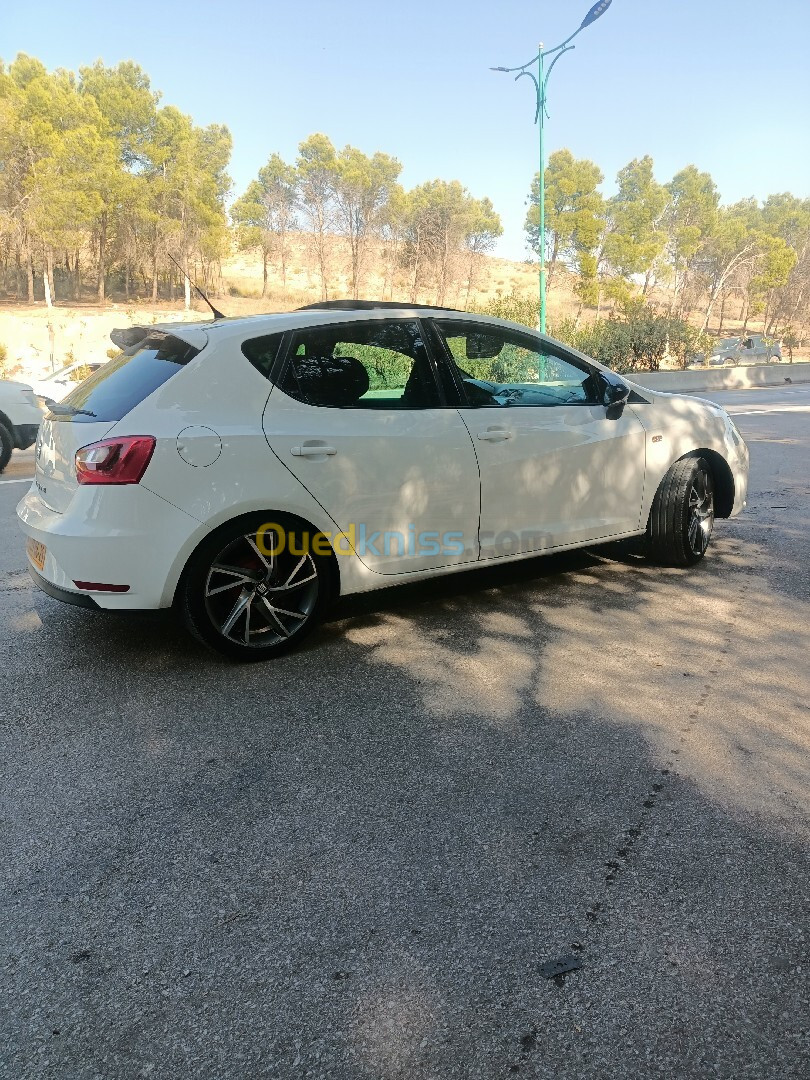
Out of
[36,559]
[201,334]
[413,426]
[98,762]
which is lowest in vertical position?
[98,762]

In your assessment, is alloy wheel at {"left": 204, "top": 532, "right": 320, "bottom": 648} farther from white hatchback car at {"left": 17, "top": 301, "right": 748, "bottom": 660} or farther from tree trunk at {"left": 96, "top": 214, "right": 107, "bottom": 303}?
tree trunk at {"left": 96, "top": 214, "right": 107, "bottom": 303}

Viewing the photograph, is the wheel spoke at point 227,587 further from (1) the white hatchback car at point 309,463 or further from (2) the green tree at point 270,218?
(2) the green tree at point 270,218

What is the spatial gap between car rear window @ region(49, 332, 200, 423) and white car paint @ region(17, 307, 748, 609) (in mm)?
50

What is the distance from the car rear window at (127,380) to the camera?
358 cm

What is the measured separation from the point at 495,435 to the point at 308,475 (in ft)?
3.53

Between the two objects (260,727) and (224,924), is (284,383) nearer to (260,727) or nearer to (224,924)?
(260,727)

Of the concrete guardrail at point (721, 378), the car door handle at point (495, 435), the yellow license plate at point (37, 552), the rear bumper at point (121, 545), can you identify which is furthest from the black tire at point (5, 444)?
the concrete guardrail at point (721, 378)

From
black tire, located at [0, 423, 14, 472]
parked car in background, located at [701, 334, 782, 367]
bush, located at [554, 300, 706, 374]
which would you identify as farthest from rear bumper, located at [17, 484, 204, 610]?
parked car in background, located at [701, 334, 782, 367]

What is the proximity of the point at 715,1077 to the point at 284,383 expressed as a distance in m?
3.05

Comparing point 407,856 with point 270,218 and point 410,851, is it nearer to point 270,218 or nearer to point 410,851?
point 410,851

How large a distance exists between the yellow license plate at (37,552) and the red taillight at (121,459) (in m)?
0.46

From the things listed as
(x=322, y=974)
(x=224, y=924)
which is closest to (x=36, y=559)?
(x=224, y=924)

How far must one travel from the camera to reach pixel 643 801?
8.75 feet

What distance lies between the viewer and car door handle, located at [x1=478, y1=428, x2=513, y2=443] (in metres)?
4.20
